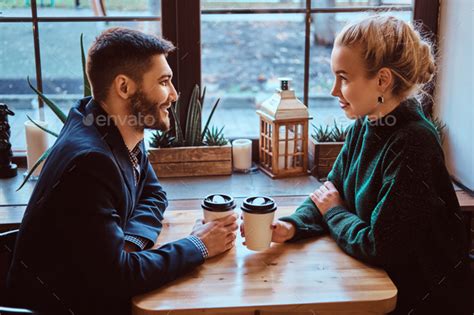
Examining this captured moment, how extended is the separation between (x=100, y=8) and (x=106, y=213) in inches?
53.1

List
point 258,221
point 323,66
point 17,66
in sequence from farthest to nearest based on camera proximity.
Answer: point 323,66 < point 17,66 < point 258,221

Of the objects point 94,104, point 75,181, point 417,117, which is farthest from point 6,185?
point 417,117

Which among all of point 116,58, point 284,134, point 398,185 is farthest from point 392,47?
point 284,134

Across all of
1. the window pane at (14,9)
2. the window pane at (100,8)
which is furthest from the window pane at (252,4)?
the window pane at (14,9)

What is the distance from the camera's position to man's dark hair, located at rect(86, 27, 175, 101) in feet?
5.41

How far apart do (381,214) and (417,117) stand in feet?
0.89

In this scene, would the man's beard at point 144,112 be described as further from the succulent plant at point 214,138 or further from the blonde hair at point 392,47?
the succulent plant at point 214,138

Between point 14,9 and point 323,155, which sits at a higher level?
point 14,9

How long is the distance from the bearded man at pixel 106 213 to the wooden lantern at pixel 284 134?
75 cm

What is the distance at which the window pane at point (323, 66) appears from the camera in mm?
2623

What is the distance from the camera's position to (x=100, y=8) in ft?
8.27

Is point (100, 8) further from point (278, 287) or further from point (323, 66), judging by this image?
point (278, 287)

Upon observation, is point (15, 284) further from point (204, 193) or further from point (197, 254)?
point (204, 193)

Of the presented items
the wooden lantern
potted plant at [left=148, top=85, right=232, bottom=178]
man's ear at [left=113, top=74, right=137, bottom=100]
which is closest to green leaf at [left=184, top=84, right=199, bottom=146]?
potted plant at [left=148, top=85, right=232, bottom=178]
